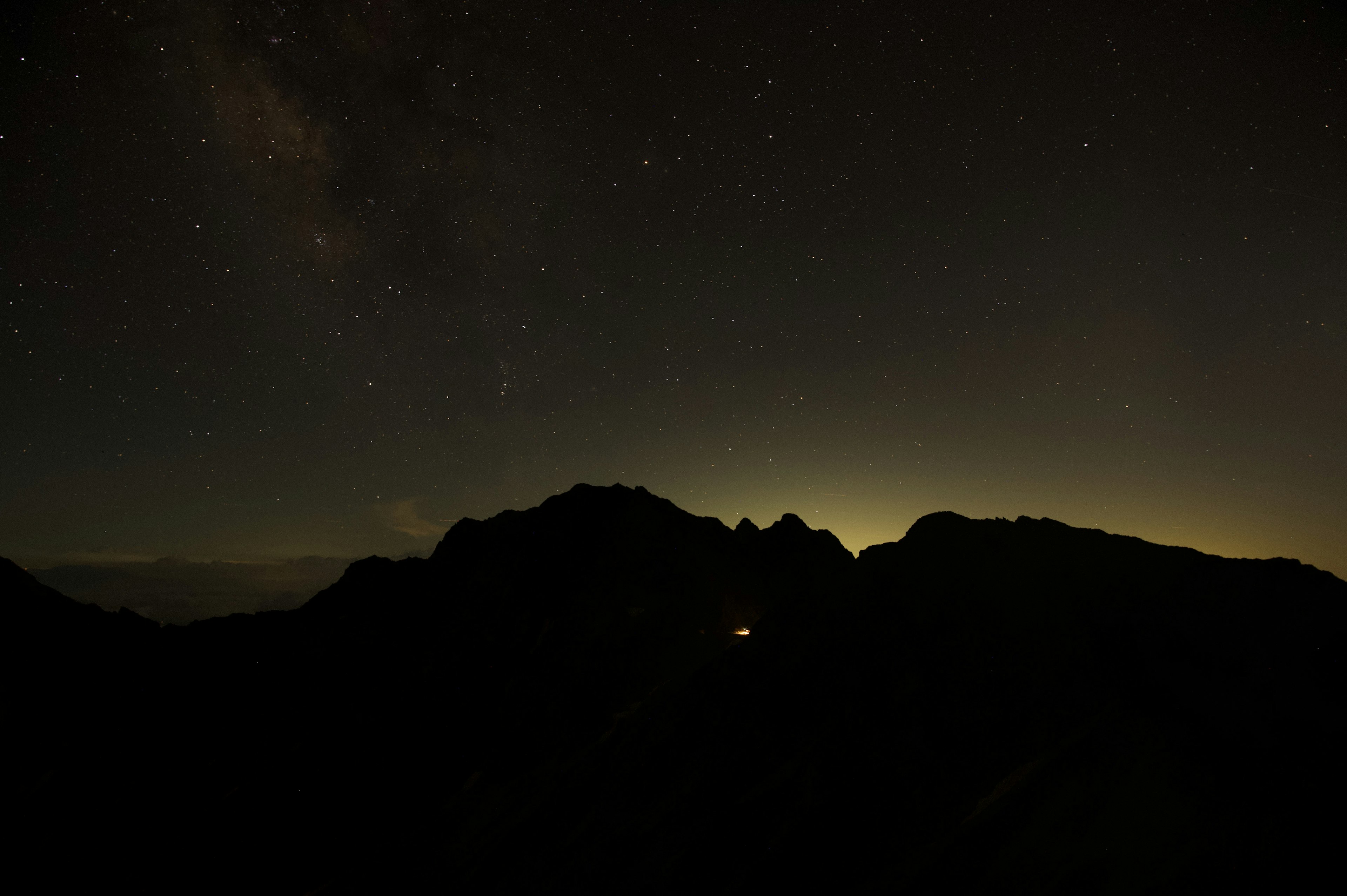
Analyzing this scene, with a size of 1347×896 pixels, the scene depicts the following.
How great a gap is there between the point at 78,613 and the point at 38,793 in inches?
1111

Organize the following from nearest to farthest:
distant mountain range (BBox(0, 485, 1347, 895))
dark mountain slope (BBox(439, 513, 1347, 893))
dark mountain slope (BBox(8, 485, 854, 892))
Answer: dark mountain slope (BBox(439, 513, 1347, 893)) < distant mountain range (BBox(0, 485, 1347, 895)) < dark mountain slope (BBox(8, 485, 854, 892))

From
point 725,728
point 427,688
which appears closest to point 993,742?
point 725,728

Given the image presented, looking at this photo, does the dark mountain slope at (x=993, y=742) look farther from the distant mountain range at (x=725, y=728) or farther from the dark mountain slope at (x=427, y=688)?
the dark mountain slope at (x=427, y=688)

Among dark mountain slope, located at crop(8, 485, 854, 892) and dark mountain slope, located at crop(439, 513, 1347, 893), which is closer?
dark mountain slope, located at crop(439, 513, 1347, 893)

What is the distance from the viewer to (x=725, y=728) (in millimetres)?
25703

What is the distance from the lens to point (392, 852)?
32688 mm

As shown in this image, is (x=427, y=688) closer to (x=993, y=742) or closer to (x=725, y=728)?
(x=725, y=728)

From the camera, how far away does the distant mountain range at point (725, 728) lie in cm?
1658

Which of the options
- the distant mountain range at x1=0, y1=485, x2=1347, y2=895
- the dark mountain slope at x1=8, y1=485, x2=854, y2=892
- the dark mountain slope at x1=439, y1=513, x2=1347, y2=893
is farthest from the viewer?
the dark mountain slope at x1=8, y1=485, x2=854, y2=892

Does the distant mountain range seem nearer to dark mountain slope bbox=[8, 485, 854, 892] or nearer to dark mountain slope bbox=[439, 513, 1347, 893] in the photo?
dark mountain slope bbox=[439, 513, 1347, 893]

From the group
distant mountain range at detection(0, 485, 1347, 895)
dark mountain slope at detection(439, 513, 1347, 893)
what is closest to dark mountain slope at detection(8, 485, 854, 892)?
distant mountain range at detection(0, 485, 1347, 895)

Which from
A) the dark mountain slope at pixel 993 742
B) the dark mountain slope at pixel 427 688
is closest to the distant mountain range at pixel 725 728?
the dark mountain slope at pixel 993 742

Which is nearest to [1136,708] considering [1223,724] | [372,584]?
[1223,724]

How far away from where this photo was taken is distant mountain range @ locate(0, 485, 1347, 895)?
54.4 ft
